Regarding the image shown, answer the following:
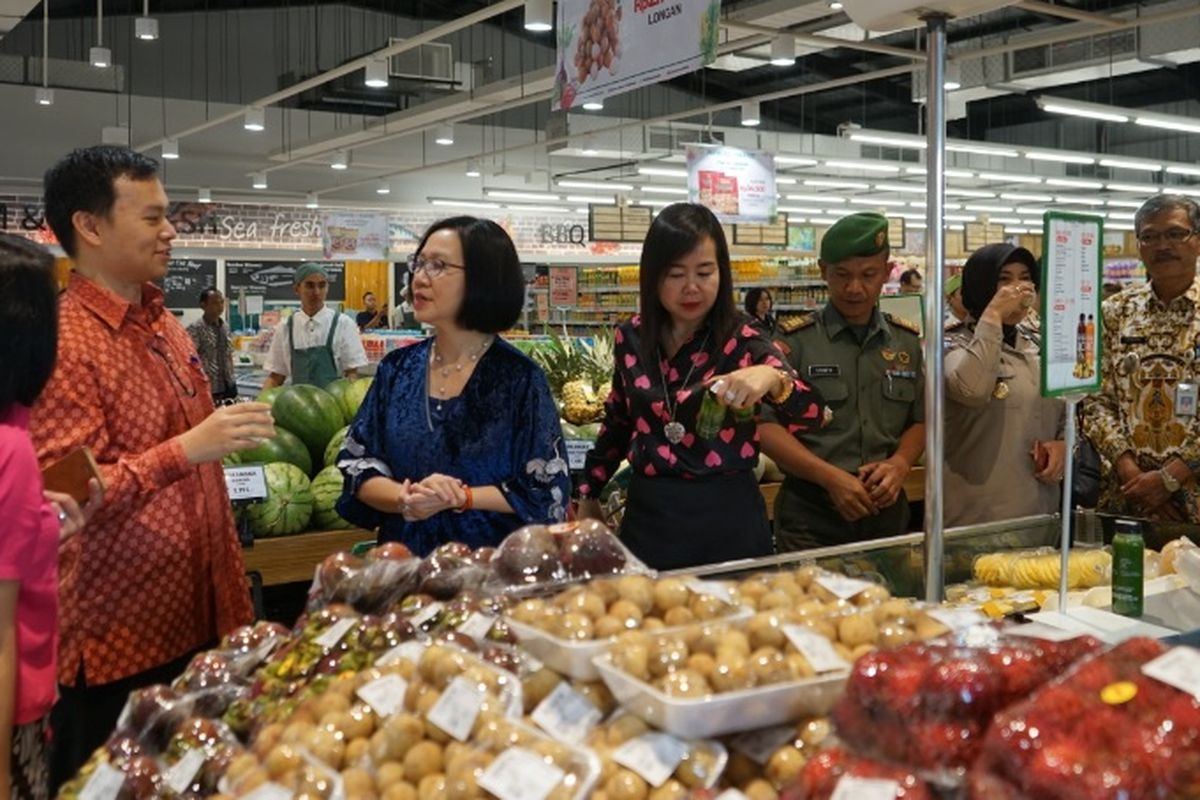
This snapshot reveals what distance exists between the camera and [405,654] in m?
1.68

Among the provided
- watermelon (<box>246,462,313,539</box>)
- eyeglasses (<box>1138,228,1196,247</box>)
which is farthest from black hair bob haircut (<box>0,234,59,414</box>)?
eyeglasses (<box>1138,228,1196,247</box>)

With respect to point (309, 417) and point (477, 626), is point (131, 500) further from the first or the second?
point (309, 417)

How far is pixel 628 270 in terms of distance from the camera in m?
15.7

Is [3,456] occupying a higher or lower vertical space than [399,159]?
lower

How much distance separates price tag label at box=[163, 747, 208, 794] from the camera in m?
1.61

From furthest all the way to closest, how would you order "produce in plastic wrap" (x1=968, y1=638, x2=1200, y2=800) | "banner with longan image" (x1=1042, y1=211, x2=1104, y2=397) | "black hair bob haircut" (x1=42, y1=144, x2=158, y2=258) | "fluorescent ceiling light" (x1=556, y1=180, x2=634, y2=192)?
"fluorescent ceiling light" (x1=556, y1=180, x2=634, y2=192)
"black hair bob haircut" (x1=42, y1=144, x2=158, y2=258)
"banner with longan image" (x1=1042, y1=211, x2=1104, y2=397)
"produce in plastic wrap" (x1=968, y1=638, x2=1200, y2=800)

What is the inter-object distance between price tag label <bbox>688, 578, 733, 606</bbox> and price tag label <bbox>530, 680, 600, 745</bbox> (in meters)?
0.29

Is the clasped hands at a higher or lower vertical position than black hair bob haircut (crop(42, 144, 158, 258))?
lower

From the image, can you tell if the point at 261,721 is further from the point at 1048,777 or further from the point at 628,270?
the point at 628,270

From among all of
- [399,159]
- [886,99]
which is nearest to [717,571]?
[399,159]

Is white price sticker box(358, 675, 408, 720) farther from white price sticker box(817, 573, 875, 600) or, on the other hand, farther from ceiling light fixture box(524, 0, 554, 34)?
ceiling light fixture box(524, 0, 554, 34)

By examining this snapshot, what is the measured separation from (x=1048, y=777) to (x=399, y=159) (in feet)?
64.6

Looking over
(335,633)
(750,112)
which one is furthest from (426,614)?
(750,112)

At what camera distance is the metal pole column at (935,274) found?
6.58 ft
